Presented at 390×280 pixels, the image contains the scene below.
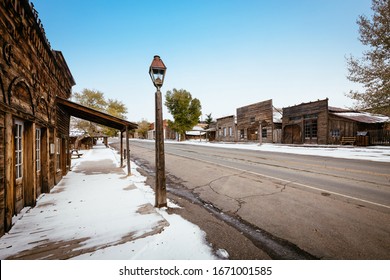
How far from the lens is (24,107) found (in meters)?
4.12

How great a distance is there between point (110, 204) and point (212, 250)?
3165 millimetres

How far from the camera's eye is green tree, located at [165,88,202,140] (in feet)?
143

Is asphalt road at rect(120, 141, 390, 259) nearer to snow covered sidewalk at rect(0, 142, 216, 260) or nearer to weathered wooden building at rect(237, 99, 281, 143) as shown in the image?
snow covered sidewalk at rect(0, 142, 216, 260)

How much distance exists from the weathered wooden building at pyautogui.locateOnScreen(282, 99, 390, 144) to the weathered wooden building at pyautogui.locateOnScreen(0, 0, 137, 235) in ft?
83.0

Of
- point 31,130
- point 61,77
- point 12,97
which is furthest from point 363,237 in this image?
point 61,77

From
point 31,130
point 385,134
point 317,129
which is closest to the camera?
point 31,130

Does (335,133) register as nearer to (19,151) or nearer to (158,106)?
(158,106)

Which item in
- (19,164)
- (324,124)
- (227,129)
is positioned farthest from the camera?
(227,129)

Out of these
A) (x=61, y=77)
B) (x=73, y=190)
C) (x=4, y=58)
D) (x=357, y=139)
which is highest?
(x=61, y=77)

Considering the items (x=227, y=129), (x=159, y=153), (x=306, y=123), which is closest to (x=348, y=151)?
(x=306, y=123)

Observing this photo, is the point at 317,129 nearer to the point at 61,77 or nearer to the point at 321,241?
the point at 321,241

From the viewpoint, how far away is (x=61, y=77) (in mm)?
7980

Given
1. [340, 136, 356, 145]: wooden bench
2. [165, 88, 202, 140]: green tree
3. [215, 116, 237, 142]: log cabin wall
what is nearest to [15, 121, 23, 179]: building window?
[340, 136, 356, 145]: wooden bench

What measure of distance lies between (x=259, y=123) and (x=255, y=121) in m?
3.69
